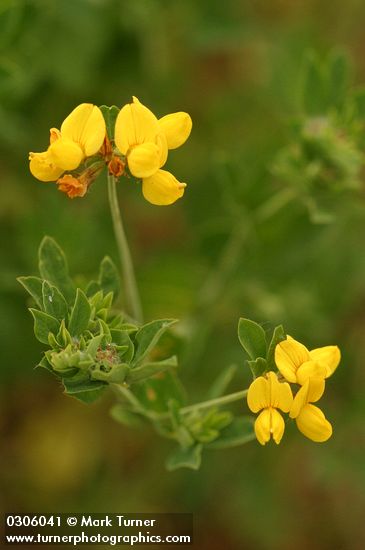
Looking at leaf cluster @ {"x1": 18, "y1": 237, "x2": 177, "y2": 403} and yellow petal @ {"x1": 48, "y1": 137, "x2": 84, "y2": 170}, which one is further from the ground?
yellow petal @ {"x1": 48, "y1": 137, "x2": 84, "y2": 170}

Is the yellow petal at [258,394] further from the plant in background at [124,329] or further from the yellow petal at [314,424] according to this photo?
the yellow petal at [314,424]

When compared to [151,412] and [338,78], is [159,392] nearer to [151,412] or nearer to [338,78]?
[151,412]

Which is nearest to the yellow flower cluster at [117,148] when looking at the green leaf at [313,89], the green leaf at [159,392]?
the green leaf at [159,392]

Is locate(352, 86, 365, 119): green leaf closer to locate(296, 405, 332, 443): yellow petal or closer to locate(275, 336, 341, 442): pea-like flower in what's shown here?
locate(275, 336, 341, 442): pea-like flower

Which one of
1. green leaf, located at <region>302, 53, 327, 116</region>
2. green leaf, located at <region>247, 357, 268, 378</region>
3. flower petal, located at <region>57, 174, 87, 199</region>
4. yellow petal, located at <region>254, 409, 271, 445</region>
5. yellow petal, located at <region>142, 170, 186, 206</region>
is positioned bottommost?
yellow petal, located at <region>254, 409, 271, 445</region>

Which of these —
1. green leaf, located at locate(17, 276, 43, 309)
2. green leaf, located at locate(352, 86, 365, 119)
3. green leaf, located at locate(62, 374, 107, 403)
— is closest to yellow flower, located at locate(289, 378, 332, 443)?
green leaf, located at locate(62, 374, 107, 403)

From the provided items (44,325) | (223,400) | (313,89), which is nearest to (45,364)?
(44,325)
